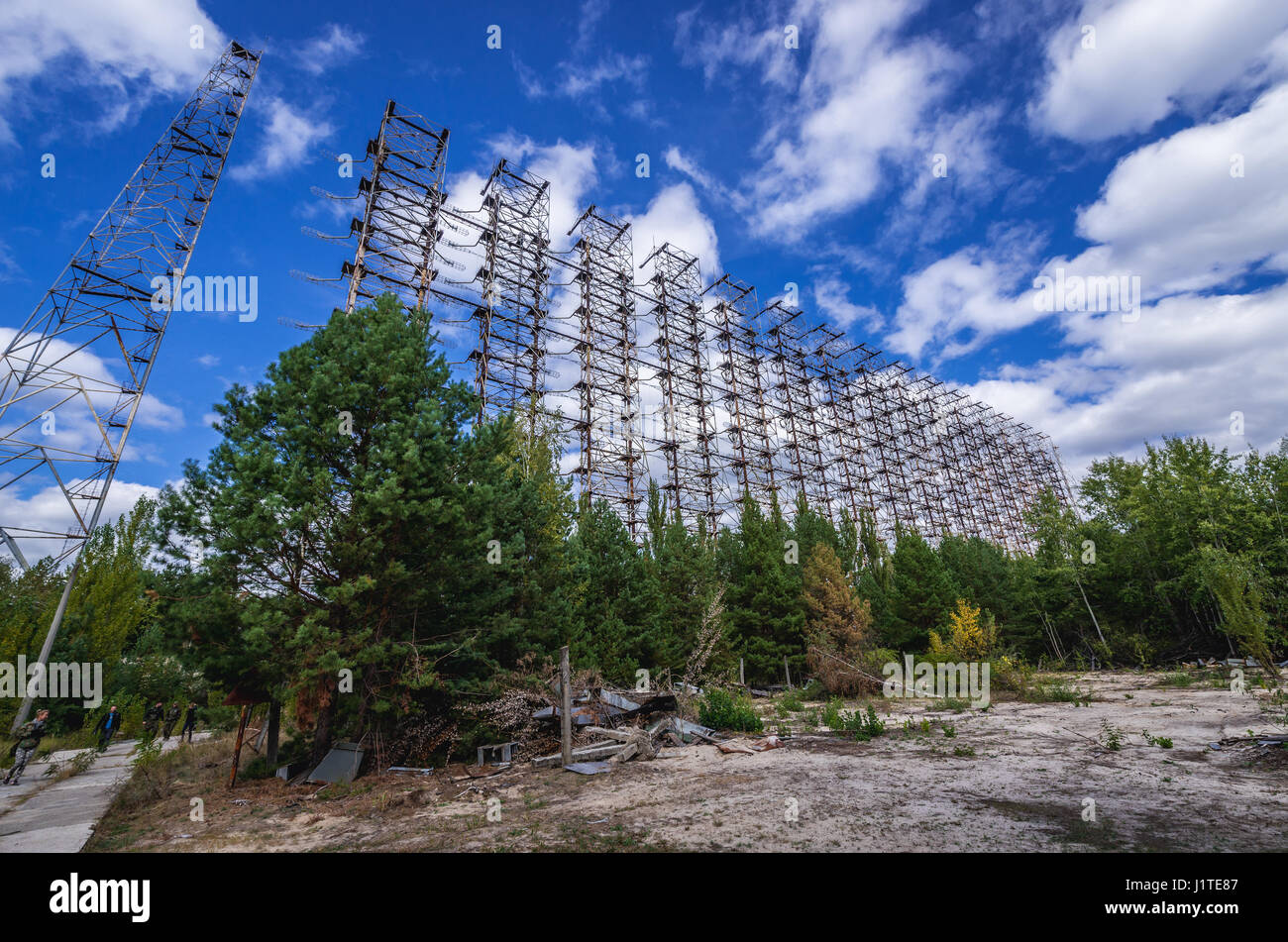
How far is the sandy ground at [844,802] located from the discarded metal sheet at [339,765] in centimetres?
42

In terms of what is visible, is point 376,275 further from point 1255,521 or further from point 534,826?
point 1255,521

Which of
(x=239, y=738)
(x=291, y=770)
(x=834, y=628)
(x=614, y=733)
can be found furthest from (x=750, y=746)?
(x=834, y=628)

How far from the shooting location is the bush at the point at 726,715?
15320 mm

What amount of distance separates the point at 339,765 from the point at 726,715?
32.7 ft

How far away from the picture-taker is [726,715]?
15.6m

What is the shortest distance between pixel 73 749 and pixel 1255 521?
51458mm

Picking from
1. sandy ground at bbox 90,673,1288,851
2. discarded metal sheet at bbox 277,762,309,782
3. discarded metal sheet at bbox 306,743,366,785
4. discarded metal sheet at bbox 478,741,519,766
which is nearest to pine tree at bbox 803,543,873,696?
sandy ground at bbox 90,673,1288,851

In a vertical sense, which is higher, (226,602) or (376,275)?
(376,275)

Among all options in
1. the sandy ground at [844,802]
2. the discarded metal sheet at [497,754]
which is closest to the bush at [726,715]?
the sandy ground at [844,802]

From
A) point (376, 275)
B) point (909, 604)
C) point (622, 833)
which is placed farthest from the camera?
point (909, 604)

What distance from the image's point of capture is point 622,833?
22.5 ft

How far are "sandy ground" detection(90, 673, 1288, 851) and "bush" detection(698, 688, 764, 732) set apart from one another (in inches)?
90.1

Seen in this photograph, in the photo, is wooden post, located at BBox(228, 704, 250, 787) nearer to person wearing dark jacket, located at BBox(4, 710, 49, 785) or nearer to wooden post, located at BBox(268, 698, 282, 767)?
wooden post, located at BBox(268, 698, 282, 767)
